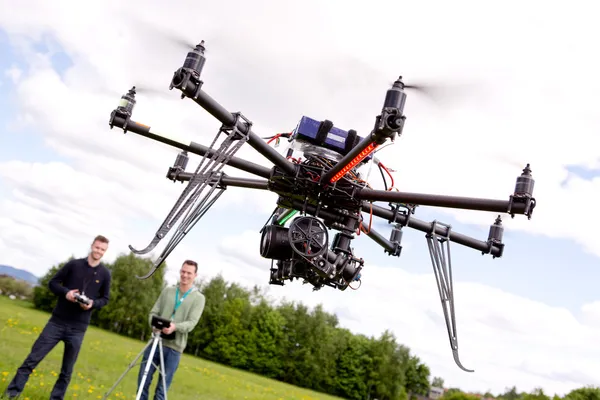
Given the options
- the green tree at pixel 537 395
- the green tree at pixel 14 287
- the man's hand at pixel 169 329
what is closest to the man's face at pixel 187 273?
the man's hand at pixel 169 329

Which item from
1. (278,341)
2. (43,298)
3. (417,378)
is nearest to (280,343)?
(278,341)

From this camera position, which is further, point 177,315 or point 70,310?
point 177,315

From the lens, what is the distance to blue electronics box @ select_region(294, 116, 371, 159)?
805cm

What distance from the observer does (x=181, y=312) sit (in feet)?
31.7

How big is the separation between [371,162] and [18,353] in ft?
41.7

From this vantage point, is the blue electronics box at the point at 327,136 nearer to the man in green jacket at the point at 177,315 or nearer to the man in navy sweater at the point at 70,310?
the man in green jacket at the point at 177,315

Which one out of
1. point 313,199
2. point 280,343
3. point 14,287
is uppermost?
point 313,199

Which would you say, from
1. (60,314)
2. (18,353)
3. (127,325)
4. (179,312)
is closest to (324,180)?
(179,312)

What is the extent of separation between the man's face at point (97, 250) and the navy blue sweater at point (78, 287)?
236 mm

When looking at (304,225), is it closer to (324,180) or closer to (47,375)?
(324,180)

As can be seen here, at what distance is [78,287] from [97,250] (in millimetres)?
656

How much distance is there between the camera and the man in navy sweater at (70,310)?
29.6ft

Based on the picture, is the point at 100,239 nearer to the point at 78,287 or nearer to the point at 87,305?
the point at 78,287

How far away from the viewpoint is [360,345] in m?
85.6
